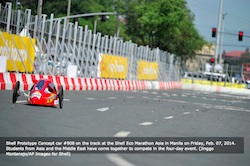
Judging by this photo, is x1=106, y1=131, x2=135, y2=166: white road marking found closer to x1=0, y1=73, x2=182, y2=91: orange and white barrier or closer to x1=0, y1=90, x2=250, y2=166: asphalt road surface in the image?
x1=0, y1=90, x2=250, y2=166: asphalt road surface

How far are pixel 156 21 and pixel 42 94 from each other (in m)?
71.7

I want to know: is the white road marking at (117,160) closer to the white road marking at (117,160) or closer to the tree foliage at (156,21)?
the white road marking at (117,160)

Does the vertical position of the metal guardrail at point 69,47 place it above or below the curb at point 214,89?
above

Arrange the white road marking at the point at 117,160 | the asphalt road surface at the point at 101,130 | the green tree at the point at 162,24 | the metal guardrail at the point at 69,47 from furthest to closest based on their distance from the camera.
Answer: the green tree at the point at 162,24, the metal guardrail at the point at 69,47, the asphalt road surface at the point at 101,130, the white road marking at the point at 117,160

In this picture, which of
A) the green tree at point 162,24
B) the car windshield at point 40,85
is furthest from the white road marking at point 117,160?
the green tree at point 162,24

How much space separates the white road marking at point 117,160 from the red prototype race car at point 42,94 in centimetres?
926

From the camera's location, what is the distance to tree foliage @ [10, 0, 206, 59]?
90125 millimetres

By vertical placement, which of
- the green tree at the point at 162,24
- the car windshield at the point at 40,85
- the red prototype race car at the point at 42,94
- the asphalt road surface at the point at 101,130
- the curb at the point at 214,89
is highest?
the green tree at the point at 162,24

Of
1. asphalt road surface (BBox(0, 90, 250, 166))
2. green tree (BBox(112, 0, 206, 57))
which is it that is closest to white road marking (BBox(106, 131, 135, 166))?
asphalt road surface (BBox(0, 90, 250, 166))

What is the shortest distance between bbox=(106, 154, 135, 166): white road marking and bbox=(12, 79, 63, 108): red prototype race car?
9.26 meters

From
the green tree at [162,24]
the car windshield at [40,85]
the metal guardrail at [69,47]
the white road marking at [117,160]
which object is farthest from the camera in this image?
the green tree at [162,24]

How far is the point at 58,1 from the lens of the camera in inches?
3994

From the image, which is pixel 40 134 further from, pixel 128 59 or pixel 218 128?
pixel 128 59

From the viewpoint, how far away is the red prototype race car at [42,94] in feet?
63.4
